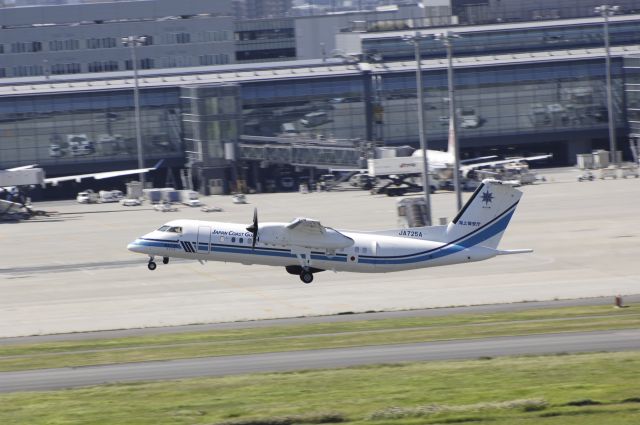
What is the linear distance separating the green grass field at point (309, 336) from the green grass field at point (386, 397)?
21.1ft

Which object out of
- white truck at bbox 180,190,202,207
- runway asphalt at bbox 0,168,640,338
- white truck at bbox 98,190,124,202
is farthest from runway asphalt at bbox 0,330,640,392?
white truck at bbox 98,190,124,202

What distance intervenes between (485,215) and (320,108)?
92303 millimetres

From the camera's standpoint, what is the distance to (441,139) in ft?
536

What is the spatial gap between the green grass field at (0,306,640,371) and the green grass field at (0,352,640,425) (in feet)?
21.1

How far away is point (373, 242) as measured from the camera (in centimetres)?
7031

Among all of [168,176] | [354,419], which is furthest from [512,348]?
[168,176]

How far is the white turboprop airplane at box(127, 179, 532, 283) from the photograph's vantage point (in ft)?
229

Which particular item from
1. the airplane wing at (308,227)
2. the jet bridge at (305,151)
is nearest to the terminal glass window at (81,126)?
the jet bridge at (305,151)

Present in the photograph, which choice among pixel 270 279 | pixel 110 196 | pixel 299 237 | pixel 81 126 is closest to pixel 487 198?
pixel 299 237

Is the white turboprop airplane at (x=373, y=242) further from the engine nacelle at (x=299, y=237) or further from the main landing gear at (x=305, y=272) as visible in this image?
the main landing gear at (x=305, y=272)

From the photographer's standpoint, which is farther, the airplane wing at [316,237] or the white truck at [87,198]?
the white truck at [87,198]

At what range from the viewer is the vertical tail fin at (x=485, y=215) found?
6962cm

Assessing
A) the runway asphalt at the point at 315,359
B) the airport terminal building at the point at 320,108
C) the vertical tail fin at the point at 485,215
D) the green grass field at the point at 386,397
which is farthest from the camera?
the airport terminal building at the point at 320,108

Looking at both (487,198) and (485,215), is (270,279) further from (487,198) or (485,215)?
(487,198)
